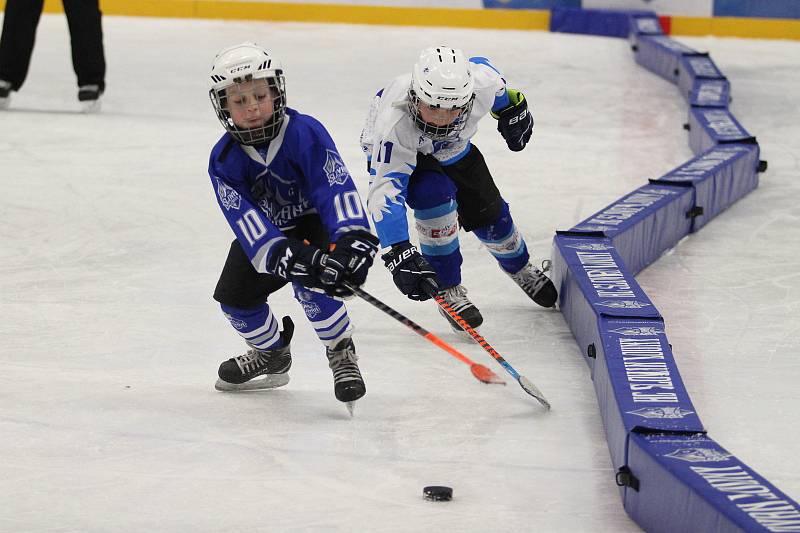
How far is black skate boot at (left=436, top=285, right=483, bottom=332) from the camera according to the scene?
150 inches

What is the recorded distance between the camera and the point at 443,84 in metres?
3.32

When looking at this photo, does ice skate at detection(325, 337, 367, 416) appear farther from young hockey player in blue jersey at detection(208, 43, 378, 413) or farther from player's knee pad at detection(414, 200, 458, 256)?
player's knee pad at detection(414, 200, 458, 256)

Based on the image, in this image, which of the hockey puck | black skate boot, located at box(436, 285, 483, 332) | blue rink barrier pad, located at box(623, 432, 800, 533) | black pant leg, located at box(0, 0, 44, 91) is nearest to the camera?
blue rink barrier pad, located at box(623, 432, 800, 533)

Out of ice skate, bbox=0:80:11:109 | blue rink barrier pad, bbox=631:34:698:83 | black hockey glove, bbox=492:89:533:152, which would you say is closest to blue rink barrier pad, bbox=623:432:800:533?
black hockey glove, bbox=492:89:533:152

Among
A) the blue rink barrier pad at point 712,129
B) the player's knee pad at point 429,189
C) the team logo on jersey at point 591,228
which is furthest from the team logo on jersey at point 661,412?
the blue rink barrier pad at point 712,129

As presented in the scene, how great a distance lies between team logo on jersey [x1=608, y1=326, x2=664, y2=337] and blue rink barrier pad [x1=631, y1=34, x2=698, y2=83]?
5174mm

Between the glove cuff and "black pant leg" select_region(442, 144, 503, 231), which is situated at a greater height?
the glove cuff

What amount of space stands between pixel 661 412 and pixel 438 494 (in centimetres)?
54

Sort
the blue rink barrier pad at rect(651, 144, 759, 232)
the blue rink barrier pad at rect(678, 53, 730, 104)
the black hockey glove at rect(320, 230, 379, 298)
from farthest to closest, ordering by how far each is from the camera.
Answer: the blue rink barrier pad at rect(678, 53, 730, 104)
the blue rink barrier pad at rect(651, 144, 759, 232)
the black hockey glove at rect(320, 230, 379, 298)

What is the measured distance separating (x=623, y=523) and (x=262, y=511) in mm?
760

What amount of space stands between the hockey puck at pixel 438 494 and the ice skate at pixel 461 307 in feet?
3.92

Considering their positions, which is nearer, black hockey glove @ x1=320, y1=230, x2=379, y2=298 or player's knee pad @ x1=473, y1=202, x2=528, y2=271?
black hockey glove @ x1=320, y1=230, x2=379, y2=298

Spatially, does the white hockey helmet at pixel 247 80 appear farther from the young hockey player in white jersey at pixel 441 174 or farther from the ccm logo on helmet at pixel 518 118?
the ccm logo on helmet at pixel 518 118

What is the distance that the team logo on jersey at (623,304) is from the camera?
11.3ft
